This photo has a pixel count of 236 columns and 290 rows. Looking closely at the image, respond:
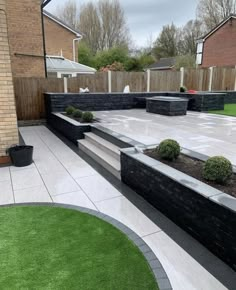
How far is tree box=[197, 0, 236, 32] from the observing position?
84.9 ft

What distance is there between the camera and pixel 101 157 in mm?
5062

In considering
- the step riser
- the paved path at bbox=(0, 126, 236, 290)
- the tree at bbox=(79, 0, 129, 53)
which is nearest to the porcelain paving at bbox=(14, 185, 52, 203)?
the paved path at bbox=(0, 126, 236, 290)

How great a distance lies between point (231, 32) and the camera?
20.7 meters

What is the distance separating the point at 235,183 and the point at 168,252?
1098 mm

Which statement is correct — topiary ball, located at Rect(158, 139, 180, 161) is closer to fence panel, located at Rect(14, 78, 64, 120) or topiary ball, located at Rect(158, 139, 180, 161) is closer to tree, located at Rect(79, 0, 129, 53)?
fence panel, located at Rect(14, 78, 64, 120)

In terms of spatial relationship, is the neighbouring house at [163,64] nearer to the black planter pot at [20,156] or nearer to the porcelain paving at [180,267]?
the black planter pot at [20,156]

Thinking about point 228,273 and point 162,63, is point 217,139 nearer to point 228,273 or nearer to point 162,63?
point 228,273

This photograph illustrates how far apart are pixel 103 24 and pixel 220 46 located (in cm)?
1467

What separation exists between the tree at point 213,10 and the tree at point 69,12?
47.9 ft

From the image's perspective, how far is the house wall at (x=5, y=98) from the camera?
4.57 meters

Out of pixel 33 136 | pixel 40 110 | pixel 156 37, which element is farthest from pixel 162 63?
pixel 33 136

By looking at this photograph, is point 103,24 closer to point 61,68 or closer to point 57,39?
point 57,39

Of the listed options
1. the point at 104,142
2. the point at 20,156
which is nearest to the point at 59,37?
the point at 104,142

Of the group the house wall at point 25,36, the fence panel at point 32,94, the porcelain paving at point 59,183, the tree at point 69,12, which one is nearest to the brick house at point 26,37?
the house wall at point 25,36
